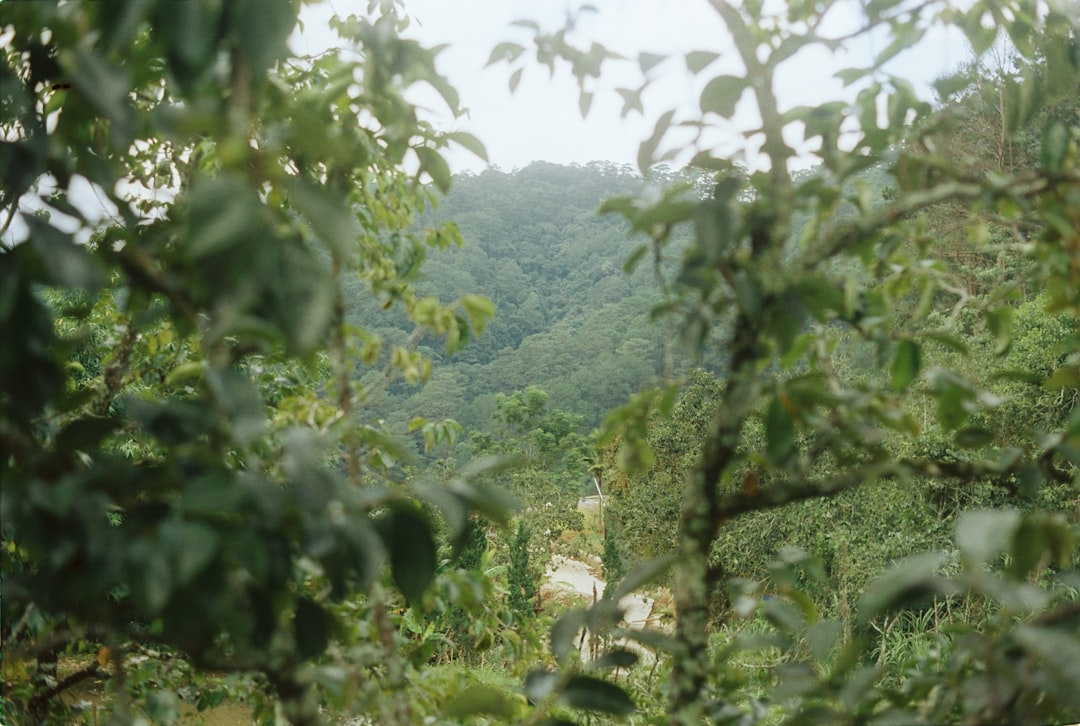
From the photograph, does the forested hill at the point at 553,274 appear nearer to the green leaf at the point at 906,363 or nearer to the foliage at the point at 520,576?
the foliage at the point at 520,576

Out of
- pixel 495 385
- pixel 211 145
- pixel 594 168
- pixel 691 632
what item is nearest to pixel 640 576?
pixel 691 632

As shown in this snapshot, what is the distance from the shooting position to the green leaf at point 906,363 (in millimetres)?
549

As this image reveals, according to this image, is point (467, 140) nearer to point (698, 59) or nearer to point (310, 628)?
point (698, 59)

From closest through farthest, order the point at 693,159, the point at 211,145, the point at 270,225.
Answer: the point at 270,225
the point at 693,159
the point at 211,145

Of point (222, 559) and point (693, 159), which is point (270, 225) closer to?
point (222, 559)

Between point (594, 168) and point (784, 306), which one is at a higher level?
point (594, 168)

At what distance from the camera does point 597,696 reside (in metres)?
0.47

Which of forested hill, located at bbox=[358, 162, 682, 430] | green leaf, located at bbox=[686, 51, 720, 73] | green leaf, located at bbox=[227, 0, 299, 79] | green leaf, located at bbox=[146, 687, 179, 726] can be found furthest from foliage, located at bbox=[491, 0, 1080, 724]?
forested hill, located at bbox=[358, 162, 682, 430]

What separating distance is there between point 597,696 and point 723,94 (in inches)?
15.0

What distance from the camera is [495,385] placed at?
6.45 metres

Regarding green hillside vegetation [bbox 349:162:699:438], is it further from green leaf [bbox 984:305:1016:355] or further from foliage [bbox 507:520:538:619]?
green leaf [bbox 984:305:1016:355]

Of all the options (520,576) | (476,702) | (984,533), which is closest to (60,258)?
(476,702)

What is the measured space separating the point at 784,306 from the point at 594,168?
5.09 m

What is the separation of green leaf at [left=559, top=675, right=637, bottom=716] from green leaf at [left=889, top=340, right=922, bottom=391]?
27 cm
